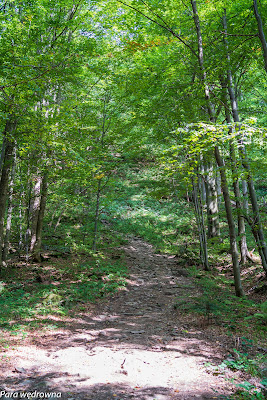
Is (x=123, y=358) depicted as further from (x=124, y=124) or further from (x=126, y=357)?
(x=124, y=124)

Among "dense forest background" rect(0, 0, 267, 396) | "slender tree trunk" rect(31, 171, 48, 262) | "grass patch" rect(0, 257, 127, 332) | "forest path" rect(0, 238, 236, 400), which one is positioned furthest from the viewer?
"slender tree trunk" rect(31, 171, 48, 262)

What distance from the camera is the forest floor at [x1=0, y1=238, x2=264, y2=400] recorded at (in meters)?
3.14

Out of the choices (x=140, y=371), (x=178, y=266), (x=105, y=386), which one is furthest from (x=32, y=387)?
(x=178, y=266)

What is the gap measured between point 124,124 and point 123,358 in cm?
960

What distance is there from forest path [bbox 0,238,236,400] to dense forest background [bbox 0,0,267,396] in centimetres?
99

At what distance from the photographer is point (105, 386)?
3236mm

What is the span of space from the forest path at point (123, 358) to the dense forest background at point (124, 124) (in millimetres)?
992

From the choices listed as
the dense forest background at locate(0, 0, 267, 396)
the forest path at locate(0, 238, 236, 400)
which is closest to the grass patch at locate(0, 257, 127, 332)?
the dense forest background at locate(0, 0, 267, 396)

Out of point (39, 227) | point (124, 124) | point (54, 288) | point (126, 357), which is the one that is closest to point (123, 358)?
point (126, 357)

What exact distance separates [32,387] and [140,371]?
1408 millimetres

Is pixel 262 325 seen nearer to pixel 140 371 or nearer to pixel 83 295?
pixel 140 371

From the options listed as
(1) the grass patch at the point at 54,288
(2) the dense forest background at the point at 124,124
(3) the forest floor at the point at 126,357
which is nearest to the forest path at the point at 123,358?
(3) the forest floor at the point at 126,357

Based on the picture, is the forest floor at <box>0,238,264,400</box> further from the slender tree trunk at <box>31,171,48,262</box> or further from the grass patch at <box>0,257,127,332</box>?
the slender tree trunk at <box>31,171,48,262</box>

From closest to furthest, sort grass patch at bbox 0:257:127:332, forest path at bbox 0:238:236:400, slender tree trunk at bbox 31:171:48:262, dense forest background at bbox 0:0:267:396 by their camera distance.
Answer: forest path at bbox 0:238:236:400 → grass patch at bbox 0:257:127:332 → dense forest background at bbox 0:0:267:396 → slender tree trunk at bbox 31:171:48:262
